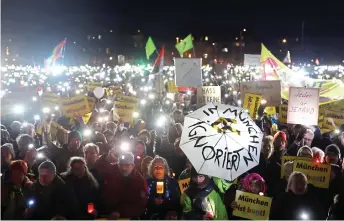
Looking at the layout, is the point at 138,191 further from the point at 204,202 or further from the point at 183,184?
the point at 204,202

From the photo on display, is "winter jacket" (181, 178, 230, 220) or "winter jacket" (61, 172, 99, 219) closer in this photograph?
"winter jacket" (181, 178, 230, 220)

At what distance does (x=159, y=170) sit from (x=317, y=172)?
2.20 m

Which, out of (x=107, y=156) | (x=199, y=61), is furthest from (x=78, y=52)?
(x=107, y=156)

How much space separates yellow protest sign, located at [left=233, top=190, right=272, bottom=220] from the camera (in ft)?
17.6

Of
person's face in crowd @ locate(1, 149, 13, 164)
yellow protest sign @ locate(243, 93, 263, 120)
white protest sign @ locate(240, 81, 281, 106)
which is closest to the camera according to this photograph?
person's face in crowd @ locate(1, 149, 13, 164)

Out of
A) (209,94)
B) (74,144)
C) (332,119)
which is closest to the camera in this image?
(74,144)

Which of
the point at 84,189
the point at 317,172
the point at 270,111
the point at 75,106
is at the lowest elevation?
the point at 84,189

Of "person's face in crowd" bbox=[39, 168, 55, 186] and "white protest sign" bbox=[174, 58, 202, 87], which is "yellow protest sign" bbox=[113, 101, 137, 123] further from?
"person's face in crowd" bbox=[39, 168, 55, 186]

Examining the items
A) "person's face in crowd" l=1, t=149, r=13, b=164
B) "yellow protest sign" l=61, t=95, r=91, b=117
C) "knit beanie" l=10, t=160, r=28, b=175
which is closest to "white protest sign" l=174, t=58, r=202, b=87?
"yellow protest sign" l=61, t=95, r=91, b=117

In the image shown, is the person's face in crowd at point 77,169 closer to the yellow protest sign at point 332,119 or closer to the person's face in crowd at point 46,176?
the person's face in crowd at point 46,176

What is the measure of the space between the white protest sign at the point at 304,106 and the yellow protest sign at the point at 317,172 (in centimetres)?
351

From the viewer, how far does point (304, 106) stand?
984cm

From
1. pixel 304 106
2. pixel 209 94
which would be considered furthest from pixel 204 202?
pixel 209 94

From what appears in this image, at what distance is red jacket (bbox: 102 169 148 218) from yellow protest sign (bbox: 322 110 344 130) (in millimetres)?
5597
